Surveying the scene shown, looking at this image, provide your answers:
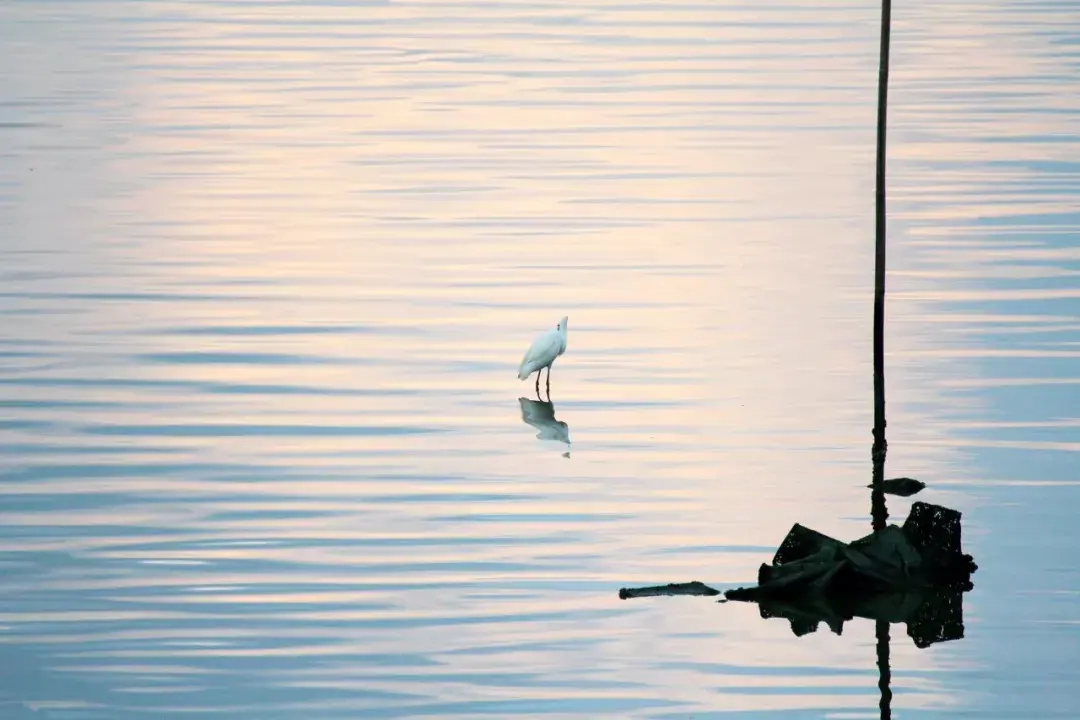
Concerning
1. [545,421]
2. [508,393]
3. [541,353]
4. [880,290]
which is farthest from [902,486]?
[508,393]

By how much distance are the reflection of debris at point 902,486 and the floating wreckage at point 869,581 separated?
8.94ft

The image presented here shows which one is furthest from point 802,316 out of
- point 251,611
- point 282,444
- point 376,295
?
point 251,611

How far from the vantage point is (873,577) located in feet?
54.6

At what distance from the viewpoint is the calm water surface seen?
15641mm

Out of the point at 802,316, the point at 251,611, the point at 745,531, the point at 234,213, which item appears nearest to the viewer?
the point at 251,611

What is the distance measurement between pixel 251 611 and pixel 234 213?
20260 millimetres

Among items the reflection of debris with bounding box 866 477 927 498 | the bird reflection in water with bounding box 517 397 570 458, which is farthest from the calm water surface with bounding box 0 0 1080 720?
the reflection of debris with bounding box 866 477 927 498

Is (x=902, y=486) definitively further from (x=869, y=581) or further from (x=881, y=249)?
(x=869, y=581)

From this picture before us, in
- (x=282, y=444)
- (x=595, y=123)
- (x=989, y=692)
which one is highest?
(x=595, y=123)

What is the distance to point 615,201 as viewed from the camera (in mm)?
37344

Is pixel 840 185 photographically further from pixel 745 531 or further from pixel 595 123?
pixel 745 531

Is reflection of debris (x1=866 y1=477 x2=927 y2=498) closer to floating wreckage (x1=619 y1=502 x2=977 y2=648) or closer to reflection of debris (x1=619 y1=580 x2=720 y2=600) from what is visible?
floating wreckage (x1=619 y1=502 x2=977 y2=648)

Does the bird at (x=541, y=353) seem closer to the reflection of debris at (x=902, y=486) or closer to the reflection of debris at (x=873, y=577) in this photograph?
the reflection of debris at (x=902, y=486)

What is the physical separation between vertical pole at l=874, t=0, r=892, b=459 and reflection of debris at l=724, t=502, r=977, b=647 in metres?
4.25
